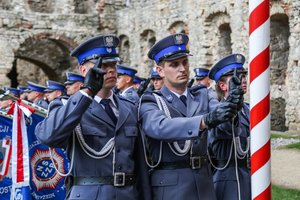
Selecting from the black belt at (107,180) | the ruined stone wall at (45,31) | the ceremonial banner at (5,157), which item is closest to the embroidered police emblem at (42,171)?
the ceremonial banner at (5,157)

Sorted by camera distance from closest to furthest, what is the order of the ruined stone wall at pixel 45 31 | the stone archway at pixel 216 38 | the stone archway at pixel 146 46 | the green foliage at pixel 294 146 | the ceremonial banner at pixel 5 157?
the ceremonial banner at pixel 5 157 → the green foliage at pixel 294 146 → the stone archway at pixel 216 38 → the ruined stone wall at pixel 45 31 → the stone archway at pixel 146 46

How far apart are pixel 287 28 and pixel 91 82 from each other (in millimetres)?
11920

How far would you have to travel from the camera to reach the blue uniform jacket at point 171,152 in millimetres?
3706

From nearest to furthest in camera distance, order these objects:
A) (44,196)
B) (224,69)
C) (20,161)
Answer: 1. (224,69)
2. (20,161)
3. (44,196)

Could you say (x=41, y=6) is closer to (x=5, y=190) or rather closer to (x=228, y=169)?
(x=5, y=190)

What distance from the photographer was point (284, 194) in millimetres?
7949

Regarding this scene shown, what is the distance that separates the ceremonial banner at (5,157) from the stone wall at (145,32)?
877 centimetres

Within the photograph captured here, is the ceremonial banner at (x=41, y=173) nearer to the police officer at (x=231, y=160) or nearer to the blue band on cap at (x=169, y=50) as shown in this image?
the police officer at (x=231, y=160)

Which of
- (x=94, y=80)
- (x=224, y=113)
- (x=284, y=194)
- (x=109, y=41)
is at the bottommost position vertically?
(x=284, y=194)

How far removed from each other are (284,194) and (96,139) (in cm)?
497

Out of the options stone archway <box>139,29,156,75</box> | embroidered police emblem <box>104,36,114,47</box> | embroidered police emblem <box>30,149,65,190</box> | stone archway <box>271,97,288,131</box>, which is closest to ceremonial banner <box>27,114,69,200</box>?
embroidered police emblem <box>30,149,65,190</box>

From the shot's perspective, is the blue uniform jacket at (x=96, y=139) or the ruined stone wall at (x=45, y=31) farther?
the ruined stone wall at (x=45, y=31)

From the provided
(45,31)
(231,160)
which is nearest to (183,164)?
(231,160)

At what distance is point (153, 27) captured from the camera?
19250 mm
